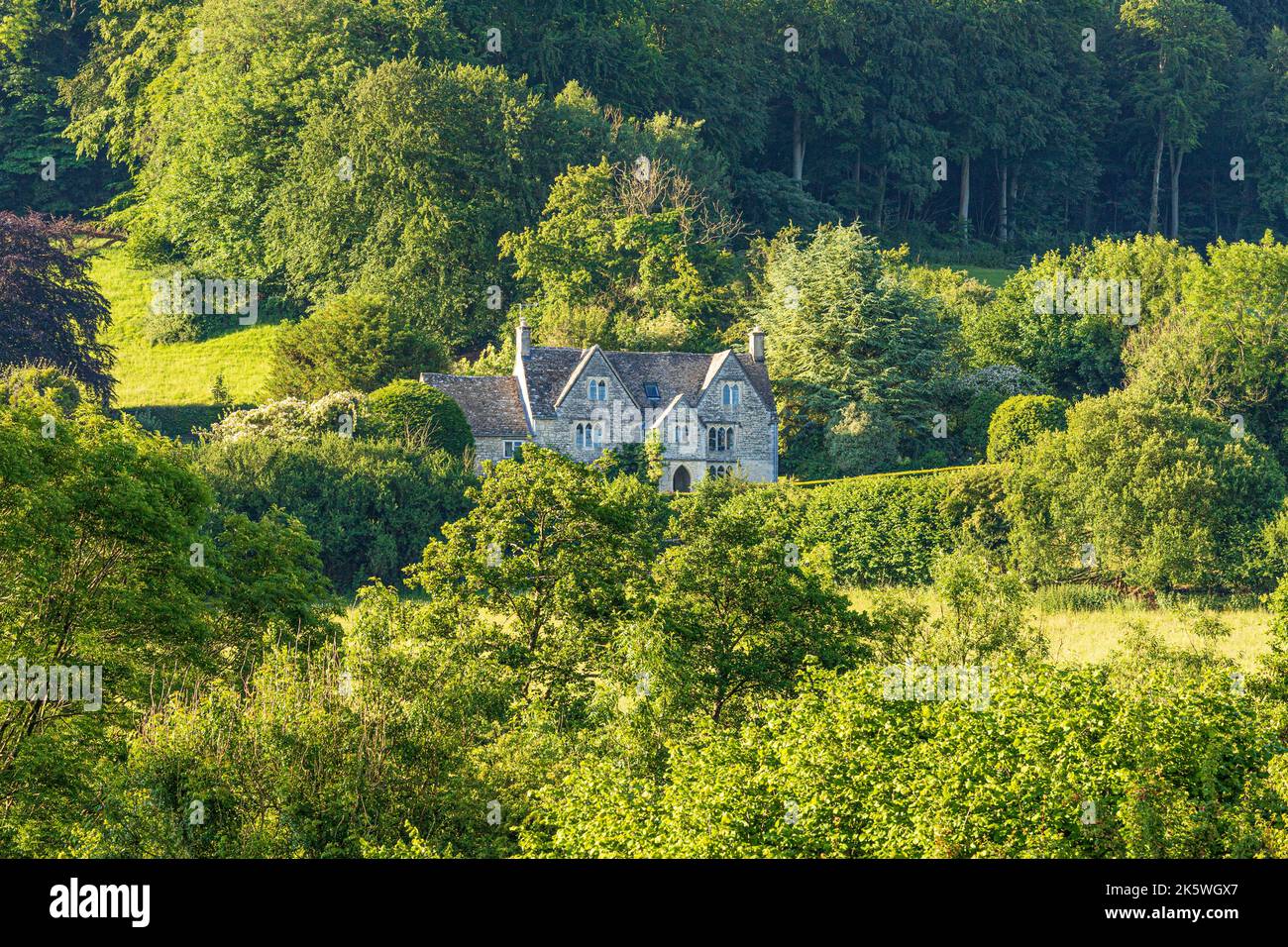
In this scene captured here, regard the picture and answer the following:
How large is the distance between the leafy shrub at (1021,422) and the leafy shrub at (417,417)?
67.1 feet

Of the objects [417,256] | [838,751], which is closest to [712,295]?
[417,256]

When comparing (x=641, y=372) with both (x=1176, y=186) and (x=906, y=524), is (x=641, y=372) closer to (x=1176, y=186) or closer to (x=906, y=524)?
(x=906, y=524)

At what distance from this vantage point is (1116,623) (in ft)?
185

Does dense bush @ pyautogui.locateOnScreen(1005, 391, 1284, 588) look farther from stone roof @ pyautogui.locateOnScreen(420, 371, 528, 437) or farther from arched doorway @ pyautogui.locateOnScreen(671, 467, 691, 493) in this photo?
stone roof @ pyautogui.locateOnScreen(420, 371, 528, 437)

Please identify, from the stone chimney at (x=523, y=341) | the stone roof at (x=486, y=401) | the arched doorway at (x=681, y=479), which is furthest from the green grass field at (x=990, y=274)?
the stone roof at (x=486, y=401)

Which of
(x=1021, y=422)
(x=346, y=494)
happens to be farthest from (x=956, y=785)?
(x=1021, y=422)

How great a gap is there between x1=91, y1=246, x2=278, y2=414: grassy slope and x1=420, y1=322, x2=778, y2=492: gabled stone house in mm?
11194

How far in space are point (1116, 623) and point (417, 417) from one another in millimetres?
28081

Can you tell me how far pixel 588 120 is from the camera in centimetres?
10012

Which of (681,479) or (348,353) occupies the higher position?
(348,353)

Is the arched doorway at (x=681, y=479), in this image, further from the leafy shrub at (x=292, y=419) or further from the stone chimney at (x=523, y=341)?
the leafy shrub at (x=292, y=419)

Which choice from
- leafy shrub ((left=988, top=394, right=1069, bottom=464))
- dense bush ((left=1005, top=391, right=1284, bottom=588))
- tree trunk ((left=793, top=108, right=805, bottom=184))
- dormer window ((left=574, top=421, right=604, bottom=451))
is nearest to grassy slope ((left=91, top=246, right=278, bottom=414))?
dormer window ((left=574, top=421, right=604, bottom=451))
